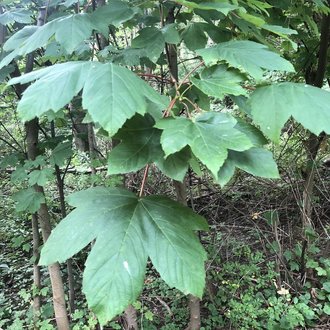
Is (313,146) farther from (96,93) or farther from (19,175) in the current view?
(96,93)

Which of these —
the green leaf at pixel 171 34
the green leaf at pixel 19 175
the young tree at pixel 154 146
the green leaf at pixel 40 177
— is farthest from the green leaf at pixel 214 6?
the green leaf at pixel 19 175

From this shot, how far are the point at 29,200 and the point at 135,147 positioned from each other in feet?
4.70

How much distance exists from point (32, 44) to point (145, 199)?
2.42ft

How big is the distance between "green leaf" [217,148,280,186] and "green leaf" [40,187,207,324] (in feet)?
0.72

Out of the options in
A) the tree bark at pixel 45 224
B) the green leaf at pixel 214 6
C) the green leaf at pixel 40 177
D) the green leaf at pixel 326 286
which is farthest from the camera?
the green leaf at pixel 326 286

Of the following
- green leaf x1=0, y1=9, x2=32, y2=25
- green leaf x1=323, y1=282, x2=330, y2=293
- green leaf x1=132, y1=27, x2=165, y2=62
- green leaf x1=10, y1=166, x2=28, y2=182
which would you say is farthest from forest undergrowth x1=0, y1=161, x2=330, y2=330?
green leaf x1=0, y1=9, x2=32, y2=25

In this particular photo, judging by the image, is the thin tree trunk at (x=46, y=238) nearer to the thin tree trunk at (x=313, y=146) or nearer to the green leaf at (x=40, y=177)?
the green leaf at (x=40, y=177)

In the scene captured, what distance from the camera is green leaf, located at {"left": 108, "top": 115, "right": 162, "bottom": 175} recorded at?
0.97 metres

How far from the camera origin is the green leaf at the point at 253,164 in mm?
956

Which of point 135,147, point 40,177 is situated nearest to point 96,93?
point 135,147

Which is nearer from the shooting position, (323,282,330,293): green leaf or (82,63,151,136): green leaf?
(82,63,151,136): green leaf

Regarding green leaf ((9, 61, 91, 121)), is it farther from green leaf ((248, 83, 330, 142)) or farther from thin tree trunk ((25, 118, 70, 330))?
thin tree trunk ((25, 118, 70, 330))

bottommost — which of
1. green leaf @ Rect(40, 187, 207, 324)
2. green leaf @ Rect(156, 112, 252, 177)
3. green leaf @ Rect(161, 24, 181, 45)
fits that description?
green leaf @ Rect(40, 187, 207, 324)

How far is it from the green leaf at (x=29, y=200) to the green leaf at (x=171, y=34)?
4.37 ft
